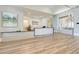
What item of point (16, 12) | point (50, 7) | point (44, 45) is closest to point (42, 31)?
point (44, 45)

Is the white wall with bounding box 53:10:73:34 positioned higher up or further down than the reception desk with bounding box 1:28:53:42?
higher up

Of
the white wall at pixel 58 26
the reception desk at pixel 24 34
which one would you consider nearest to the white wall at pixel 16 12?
the reception desk at pixel 24 34

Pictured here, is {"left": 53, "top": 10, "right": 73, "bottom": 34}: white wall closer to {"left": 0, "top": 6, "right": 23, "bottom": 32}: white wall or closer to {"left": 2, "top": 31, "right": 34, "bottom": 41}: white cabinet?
{"left": 2, "top": 31, "right": 34, "bottom": 41}: white cabinet

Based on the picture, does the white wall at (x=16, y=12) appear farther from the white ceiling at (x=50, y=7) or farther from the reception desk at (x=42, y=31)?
the reception desk at (x=42, y=31)

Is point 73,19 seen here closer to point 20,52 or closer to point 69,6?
point 69,6

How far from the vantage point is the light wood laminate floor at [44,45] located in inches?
83.0

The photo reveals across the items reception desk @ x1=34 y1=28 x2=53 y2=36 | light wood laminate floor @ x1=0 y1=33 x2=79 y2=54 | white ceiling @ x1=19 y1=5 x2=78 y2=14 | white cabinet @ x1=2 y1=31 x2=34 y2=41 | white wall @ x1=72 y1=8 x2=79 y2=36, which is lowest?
light wood laminate floor @ x1=0 y1=33 x2=79 y2=54

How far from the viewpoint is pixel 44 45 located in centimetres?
222

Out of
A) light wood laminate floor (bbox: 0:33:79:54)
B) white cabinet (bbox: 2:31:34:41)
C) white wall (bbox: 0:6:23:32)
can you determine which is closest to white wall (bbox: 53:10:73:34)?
light wood laminate floor (bbox: 0:33:79:54)

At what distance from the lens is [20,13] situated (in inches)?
85.7

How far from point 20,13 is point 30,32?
0.48 m

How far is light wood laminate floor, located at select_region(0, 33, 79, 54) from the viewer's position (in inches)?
83.0

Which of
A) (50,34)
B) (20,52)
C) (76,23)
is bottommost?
(20,52)
